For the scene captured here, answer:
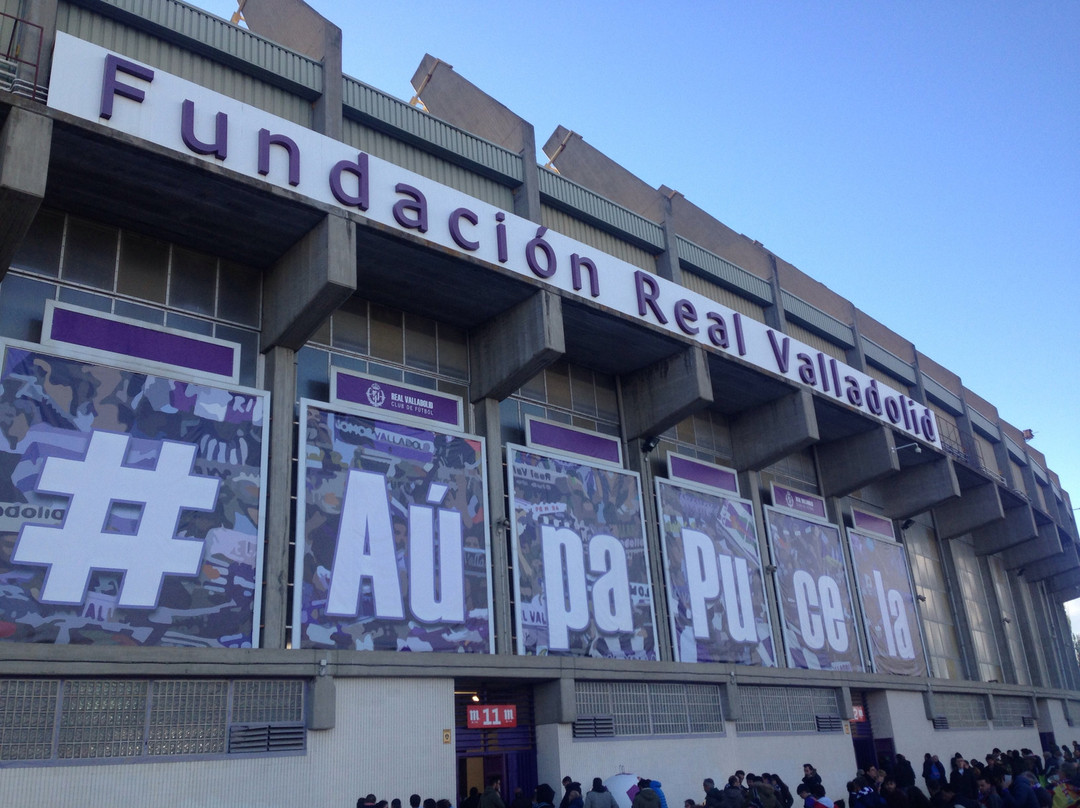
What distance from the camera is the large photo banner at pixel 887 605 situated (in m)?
29.8

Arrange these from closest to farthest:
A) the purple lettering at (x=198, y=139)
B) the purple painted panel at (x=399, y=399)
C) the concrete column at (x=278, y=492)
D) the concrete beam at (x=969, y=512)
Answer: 1. the purple lettering at (x=198, y=139)
2. the concrete column at (x=278, y=492)
3. the purple painted panel at (x=399, y=399)
4. the concrete beam at (x=969, y=512)

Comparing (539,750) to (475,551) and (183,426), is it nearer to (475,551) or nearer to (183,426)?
(475,551)

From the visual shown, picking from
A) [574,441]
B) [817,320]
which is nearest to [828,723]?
[574,441]

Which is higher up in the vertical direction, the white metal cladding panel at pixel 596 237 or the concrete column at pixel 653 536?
the white metal cladding panel at pixel 596 237

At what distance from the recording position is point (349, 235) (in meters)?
17.7

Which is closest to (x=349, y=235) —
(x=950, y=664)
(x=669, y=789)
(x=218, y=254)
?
(x=218, y=254)

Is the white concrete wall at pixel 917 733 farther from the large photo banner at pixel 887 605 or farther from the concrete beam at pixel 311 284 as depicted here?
the concrete beam at pixel 311 284

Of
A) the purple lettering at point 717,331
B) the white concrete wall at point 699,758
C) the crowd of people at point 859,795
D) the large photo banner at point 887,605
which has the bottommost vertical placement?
the crowd of people at point 859,795

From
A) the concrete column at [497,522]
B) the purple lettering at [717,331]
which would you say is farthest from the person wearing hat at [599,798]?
the purple lettering at [717,331]

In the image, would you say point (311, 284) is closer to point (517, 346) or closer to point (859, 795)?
point (517, 346)

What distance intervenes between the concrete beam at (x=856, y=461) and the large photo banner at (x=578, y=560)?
1067 centimetres

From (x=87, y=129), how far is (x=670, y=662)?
16343mm

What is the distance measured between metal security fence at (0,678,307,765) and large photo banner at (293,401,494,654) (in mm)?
1373

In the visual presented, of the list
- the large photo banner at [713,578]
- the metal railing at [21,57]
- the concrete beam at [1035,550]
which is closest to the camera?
the metal railing at [21,57]
